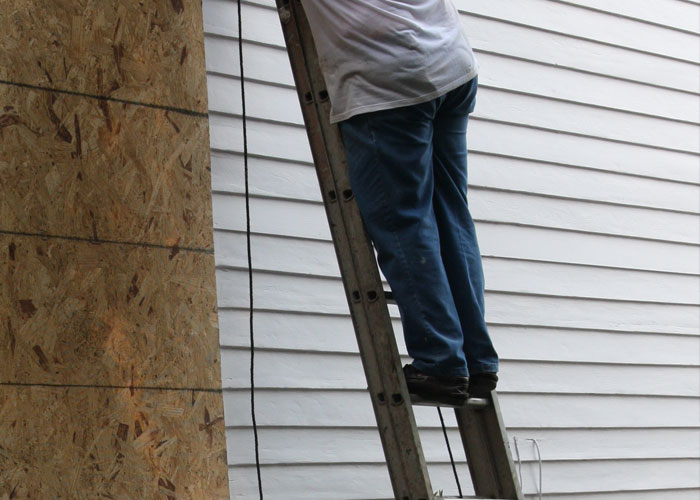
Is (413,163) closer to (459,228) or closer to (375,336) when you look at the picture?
(459,228)

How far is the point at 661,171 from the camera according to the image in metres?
5.27

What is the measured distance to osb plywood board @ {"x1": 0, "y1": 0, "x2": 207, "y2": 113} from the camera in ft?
9.70

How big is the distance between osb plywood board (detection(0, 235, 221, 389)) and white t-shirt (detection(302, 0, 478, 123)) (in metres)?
0.68

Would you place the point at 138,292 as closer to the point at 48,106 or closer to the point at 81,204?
the point at 81,204

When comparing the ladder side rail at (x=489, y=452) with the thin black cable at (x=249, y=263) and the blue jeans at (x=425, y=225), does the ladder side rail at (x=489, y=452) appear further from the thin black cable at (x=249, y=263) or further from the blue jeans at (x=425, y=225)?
the thin black cable at (x=249, y=263)

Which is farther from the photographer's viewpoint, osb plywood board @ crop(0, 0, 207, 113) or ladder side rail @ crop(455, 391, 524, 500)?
ladder side rail @ crop(455, 391, 524, 500)

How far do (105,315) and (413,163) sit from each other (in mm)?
967

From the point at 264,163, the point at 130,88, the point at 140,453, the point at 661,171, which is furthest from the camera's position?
the point at 661,171

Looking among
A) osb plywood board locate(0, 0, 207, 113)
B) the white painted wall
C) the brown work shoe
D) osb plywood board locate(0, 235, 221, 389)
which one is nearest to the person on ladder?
the brown work shoe

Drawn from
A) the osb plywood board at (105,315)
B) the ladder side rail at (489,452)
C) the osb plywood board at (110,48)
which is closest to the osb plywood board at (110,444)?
the osb plywood board at (105,315)

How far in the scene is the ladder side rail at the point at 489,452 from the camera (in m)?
3.09

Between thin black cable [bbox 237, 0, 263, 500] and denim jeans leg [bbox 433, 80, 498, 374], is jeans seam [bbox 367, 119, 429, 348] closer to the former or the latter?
denim jeans leg [bbox 433, 80, 498, 374]

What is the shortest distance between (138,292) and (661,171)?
3.19 m

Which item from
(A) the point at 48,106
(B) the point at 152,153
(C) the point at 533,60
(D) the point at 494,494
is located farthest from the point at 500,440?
(C) the point at 533,60
